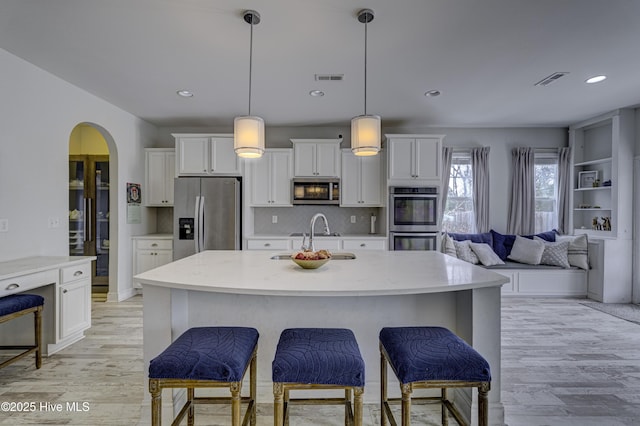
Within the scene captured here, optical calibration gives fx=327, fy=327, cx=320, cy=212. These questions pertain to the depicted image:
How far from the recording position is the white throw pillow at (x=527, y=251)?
15.6 feet

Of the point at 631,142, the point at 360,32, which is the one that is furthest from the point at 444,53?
the point at 631,142

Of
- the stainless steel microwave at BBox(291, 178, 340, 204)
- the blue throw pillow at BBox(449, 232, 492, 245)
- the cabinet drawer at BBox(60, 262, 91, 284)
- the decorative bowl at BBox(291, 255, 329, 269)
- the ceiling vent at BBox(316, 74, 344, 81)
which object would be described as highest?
the ceiling vent at BBox(316, 74, 344, 81)

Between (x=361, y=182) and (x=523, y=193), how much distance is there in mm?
2662

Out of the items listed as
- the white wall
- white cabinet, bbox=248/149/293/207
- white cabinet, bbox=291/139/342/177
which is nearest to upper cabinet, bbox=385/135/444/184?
white cabinet, bbox=291/139/342/177

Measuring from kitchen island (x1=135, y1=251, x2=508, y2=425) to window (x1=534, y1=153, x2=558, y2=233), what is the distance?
3964 millimetres

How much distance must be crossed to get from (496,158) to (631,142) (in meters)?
1.63

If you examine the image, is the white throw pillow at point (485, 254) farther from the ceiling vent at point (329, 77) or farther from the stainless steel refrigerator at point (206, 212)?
the stainless steel refrigerator at point (206, 212)

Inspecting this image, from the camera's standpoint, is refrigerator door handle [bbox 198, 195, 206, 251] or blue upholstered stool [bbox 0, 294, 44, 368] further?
refrigerator door handle [bbox 198, 195, 206, 251]

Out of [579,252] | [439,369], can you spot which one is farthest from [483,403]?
[579,252]

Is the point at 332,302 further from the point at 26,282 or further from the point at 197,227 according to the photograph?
the point at 197,227

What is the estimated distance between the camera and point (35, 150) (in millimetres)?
3174

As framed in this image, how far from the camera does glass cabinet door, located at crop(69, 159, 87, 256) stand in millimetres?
4648

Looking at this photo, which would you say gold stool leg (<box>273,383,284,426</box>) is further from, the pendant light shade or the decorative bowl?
the pendant light shade

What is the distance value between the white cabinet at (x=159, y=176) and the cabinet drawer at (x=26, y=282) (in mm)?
A: 2388
